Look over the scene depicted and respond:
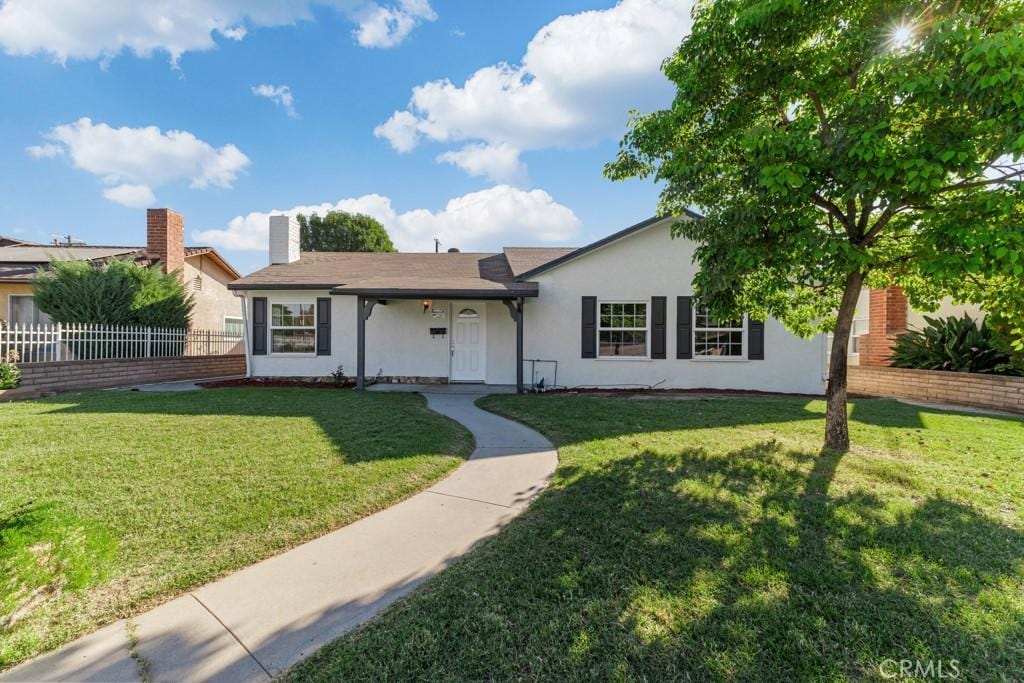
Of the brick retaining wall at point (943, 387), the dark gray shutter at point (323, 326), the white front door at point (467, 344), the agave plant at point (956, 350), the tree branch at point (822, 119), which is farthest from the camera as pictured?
the dark gray shutter at point (323, 326)

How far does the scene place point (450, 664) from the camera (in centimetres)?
205

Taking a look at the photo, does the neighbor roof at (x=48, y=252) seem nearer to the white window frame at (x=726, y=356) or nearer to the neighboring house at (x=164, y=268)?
the neighboring house at (x=164, y=268)

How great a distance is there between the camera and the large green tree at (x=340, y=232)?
3600 cm

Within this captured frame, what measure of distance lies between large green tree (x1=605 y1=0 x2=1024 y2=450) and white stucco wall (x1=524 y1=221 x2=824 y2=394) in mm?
4729

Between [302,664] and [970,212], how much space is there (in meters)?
6.53

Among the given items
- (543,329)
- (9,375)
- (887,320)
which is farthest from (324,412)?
(887,320)

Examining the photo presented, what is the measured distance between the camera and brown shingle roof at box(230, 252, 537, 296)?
10.8 m

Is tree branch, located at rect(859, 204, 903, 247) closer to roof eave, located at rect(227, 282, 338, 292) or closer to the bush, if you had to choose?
roof eave, located at rect(227, 282, 338, 292)

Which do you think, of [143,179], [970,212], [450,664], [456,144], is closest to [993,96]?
[970,212]

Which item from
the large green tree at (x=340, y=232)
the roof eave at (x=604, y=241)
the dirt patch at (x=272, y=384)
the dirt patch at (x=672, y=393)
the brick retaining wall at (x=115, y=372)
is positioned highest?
the large green tree at (x=340, y=232)

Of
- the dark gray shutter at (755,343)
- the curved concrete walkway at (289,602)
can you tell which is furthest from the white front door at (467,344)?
the curved concrete walkway at (289,602)

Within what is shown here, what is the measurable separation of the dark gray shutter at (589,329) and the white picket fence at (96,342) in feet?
39.1

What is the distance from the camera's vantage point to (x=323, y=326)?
12.5 meters

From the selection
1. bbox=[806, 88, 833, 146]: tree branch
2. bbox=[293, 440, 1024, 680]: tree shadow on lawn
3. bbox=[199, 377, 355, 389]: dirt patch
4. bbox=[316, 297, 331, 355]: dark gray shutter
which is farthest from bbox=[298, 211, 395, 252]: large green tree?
bbox=[293, 440, 1024, 680]: tree shadow on lawn
